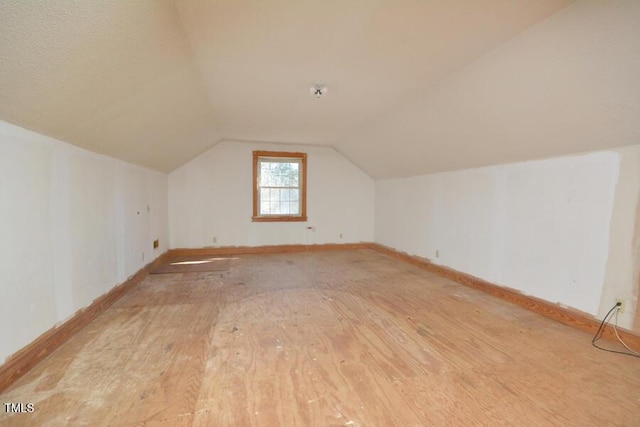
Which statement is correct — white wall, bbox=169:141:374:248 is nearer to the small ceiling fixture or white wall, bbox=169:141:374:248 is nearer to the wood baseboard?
the wood baseboard

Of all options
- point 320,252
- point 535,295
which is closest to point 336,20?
point 535,295

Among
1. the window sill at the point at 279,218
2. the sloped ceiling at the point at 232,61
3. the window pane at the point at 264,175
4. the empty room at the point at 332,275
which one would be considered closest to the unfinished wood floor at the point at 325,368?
the empty room at the point at 332,275

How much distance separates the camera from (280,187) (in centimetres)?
589

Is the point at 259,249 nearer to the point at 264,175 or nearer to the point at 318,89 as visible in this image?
the point at 264,175

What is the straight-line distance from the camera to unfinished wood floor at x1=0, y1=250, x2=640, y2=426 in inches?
57.4

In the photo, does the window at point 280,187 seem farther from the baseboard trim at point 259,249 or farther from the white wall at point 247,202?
the baseboard trim at point 259,249

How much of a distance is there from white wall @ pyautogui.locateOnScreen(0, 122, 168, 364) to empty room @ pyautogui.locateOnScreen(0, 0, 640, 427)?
0.06ft

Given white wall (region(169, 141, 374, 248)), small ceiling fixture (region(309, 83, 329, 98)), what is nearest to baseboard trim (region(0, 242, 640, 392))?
white wall (region(169, 141, 374, 248))

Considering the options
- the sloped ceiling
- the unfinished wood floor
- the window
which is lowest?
the unfinished wood floor

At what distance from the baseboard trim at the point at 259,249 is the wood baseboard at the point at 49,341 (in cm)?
215

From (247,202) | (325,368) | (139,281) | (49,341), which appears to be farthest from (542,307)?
(247,202)

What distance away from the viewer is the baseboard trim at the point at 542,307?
2254 millimetres

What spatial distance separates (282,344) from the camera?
2154 millimetres

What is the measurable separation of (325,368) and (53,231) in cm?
222
